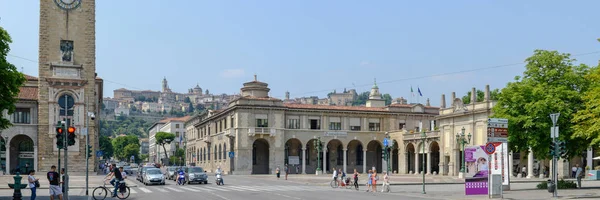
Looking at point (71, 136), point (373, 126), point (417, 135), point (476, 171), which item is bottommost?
point (476, 171)

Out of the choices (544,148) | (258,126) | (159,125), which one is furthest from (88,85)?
(159,125)

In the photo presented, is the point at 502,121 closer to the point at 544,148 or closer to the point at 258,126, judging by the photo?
the point at 544,148

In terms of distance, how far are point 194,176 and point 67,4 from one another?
27686 millimetres

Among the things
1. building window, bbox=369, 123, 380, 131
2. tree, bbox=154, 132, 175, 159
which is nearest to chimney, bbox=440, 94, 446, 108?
building window, bbox=369, 123, 380, 131

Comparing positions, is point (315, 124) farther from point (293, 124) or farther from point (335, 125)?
point (293, 124)

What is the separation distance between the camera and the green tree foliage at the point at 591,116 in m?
32.0

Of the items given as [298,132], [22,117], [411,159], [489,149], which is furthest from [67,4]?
[489,149]

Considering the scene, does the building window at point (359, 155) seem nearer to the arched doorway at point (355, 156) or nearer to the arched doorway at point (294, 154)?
the arched doorway at point (355, 156)

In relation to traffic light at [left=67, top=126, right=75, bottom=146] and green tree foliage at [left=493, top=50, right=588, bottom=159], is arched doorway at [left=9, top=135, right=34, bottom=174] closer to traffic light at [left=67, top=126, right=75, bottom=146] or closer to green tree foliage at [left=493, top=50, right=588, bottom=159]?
traffic light at [left=67, top=126, right=75, bottom=146]

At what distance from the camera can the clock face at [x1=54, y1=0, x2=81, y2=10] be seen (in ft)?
219

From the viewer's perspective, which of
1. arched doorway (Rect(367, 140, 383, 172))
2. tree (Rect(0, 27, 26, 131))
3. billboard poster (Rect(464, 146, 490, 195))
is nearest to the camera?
tree (Rect(0, 27, 26, 131))

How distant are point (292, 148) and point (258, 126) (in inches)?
275

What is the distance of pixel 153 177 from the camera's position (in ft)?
157

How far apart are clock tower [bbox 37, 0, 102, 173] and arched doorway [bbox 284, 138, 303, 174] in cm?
2685
